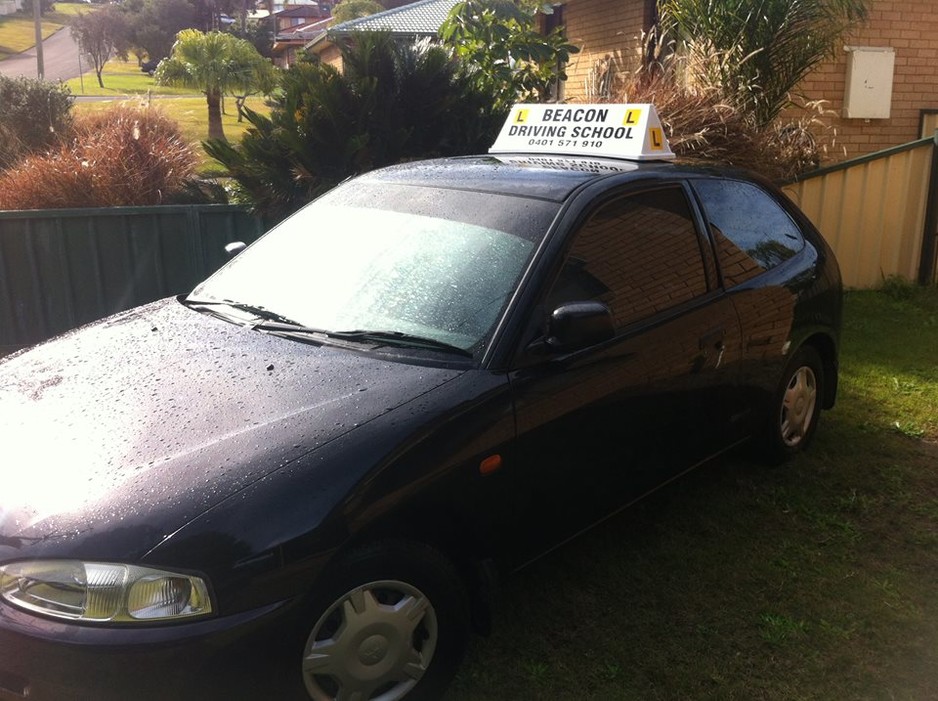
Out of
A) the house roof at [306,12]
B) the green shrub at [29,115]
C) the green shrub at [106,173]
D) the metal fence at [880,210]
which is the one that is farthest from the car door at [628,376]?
the house roof at [306,12]

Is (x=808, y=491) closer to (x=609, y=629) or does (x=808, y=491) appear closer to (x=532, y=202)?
(x=609, y=629)

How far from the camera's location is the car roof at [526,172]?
3.51m

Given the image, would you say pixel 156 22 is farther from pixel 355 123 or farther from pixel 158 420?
pixel 158 420

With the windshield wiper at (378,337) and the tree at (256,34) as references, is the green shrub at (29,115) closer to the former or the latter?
the windshield wiper at (378,337)

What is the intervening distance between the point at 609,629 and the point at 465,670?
0.58 meters

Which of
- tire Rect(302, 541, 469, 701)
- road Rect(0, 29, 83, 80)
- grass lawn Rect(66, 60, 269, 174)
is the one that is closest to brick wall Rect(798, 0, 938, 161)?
tire Rect(302, 541, 469, 701)

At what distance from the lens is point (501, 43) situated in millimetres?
8773

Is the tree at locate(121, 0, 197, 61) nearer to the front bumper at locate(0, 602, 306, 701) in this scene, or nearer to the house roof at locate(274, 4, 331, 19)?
the house roof at locate(274, 4, 331, 19)

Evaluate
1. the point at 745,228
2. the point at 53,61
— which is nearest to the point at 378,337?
the point at 745,228

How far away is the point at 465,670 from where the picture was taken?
10.1ft

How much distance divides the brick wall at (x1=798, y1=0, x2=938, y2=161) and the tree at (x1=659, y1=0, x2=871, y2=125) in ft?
5.54

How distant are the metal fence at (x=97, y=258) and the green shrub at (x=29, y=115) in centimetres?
309

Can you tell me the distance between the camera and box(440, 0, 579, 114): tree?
8633 mm

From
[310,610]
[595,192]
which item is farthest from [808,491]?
[310,610]
